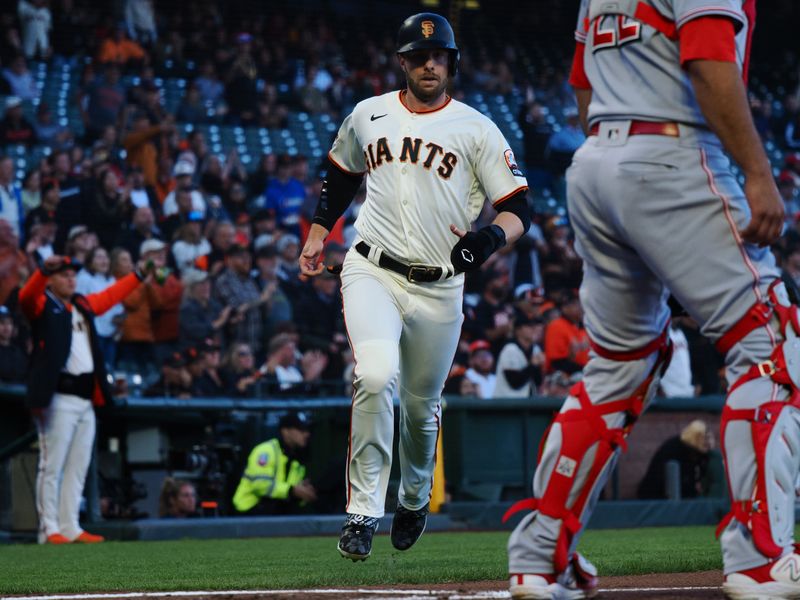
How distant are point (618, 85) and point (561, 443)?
94 centimetres

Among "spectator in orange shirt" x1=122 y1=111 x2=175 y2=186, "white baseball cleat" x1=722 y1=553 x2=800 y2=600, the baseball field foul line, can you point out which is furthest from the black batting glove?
"spectator in orange shirt" x1=122 y1=111 x2=175 y2=186

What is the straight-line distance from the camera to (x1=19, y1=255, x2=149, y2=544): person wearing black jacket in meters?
8.91

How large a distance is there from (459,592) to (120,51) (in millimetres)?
13977

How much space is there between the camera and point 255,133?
17.0 m

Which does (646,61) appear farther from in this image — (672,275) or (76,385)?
(76,385)

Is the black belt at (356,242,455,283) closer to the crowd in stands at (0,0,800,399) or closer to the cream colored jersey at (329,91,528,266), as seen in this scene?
the cream colored jersey at (329,91,528,266)

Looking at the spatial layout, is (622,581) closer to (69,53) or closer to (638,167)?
(638,167)

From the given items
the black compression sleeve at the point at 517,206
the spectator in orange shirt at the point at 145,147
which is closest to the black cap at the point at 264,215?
the spectator in orange shirt at the point at 145,147

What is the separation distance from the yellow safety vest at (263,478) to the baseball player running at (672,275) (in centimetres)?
652

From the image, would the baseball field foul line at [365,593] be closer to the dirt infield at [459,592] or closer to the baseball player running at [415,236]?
the dirt infield at [459,592]

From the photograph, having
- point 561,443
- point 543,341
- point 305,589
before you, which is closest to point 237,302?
point 543,341

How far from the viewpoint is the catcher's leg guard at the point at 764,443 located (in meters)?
3.11

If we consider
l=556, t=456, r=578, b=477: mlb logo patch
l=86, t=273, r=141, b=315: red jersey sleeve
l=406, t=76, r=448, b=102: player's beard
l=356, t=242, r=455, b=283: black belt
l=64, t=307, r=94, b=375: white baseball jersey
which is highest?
l=406, t=76, r=448, b=102: player's beard

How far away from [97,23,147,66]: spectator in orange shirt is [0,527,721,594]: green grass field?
9.44 metres
